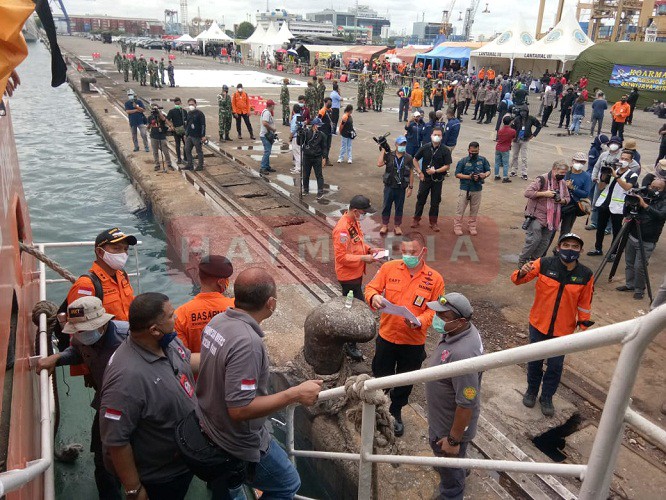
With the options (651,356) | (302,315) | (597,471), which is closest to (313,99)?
(302,315)

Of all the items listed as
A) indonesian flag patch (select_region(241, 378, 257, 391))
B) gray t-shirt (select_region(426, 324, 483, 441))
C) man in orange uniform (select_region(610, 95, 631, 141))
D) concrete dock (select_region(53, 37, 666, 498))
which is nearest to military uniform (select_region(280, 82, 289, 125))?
concrete dock (select_region(53, 37, 666, 498))

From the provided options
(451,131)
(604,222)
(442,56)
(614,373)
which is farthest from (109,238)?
(442,56)

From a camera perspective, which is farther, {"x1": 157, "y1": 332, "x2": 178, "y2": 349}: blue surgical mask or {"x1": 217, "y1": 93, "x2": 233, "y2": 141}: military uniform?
{"x1": 217, "y1": 93, "x2": 233, "y2": 141}: military uniform

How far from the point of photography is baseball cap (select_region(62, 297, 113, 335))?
3.19 m

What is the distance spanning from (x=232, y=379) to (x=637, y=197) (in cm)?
644

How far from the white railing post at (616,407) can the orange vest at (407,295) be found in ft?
8.90

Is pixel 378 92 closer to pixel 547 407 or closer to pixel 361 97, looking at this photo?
pixel 361 97

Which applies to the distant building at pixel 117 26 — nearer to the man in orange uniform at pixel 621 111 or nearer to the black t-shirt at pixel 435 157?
the man in orange uniform at pixel 621 111

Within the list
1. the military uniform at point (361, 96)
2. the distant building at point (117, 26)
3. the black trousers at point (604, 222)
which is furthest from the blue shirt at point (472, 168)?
the distant building at point (117, 26)

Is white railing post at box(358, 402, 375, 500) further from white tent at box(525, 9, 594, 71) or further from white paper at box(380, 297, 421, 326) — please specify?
white tent at box(525, 9, 594, 71)

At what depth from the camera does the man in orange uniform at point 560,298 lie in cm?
443

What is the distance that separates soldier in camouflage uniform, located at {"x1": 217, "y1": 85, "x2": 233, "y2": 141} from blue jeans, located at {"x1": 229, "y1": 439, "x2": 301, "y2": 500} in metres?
14.0

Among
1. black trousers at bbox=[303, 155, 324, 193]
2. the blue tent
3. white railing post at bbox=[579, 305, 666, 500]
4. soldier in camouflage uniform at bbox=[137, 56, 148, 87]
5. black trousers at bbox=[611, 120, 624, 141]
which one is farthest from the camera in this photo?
the blue tent

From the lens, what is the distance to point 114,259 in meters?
4.04
